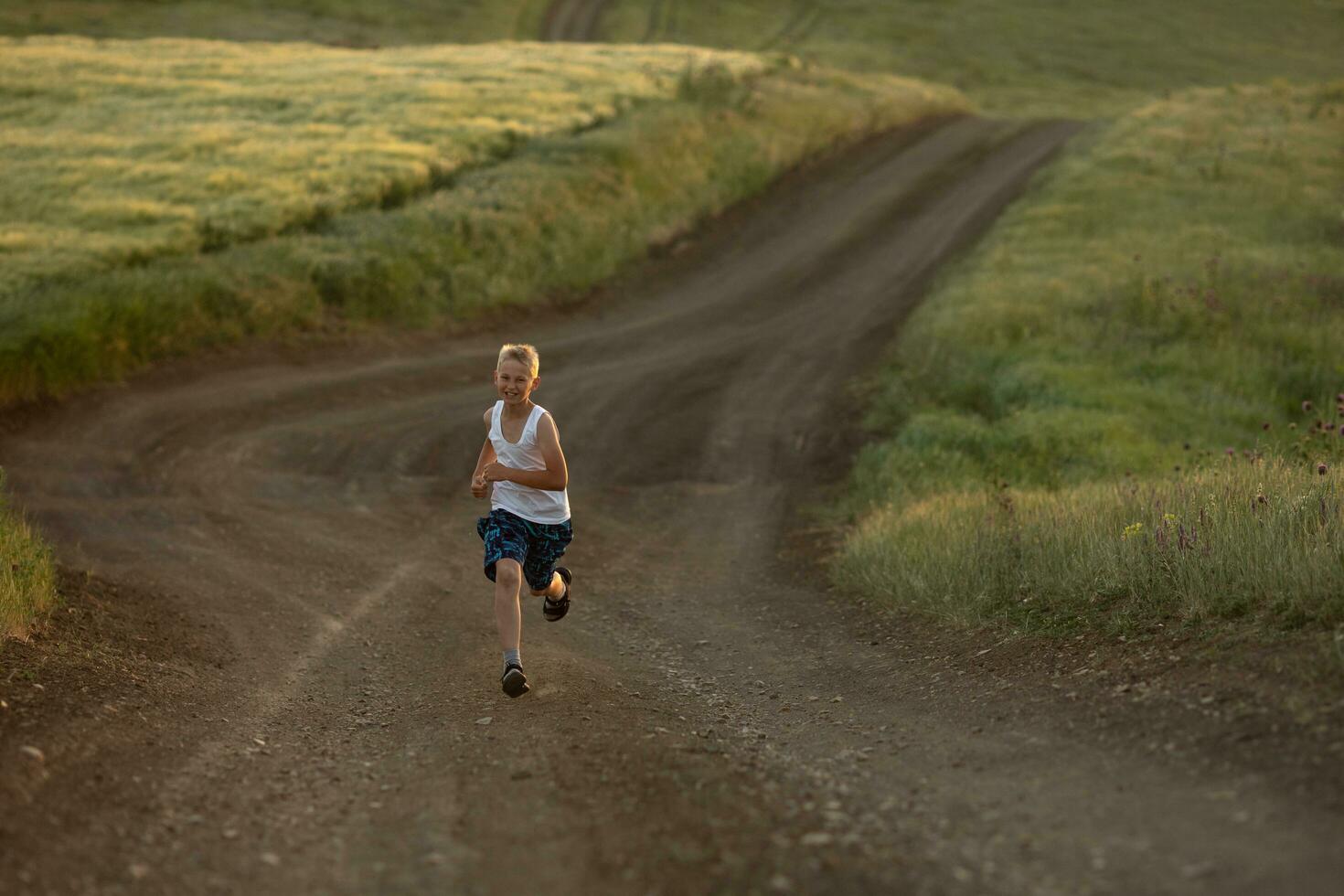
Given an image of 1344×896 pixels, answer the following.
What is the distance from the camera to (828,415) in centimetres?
1548

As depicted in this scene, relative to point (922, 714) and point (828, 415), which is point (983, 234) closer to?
point (828, 415)

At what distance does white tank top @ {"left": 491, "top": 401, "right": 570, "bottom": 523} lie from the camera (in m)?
6.72

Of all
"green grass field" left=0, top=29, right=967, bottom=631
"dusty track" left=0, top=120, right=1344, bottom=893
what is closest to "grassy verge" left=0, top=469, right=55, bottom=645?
"dusty track" left=0, top=120, right=1344, bottom=893

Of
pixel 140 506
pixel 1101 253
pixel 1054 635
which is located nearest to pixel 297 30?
pixel 1101 253

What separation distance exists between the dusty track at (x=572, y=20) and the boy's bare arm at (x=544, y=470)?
5267 centimetres

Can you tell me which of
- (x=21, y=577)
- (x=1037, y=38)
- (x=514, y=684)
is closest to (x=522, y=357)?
(x=514, y=684)

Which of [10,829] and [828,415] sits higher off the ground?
[10,829]

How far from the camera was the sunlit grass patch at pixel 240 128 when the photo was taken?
18734 mm

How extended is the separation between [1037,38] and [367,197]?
160ft

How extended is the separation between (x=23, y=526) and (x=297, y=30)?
4625 centimetres

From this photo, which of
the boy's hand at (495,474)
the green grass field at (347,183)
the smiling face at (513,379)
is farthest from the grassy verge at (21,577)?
the green grass field at (347,183)

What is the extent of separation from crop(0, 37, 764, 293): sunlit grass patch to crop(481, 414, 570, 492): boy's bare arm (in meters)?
11.5

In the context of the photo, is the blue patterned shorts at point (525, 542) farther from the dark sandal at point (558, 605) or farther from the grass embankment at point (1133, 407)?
the grass embankment at point (1133, 407)

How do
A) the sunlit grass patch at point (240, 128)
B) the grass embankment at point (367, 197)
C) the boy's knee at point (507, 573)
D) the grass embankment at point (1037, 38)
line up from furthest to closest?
the grass embankment at point (1037, 38), the sunlit grass patch at point (240, 128), the grass embankment at point (367, 197), the boy's knee at point (507, 573)
